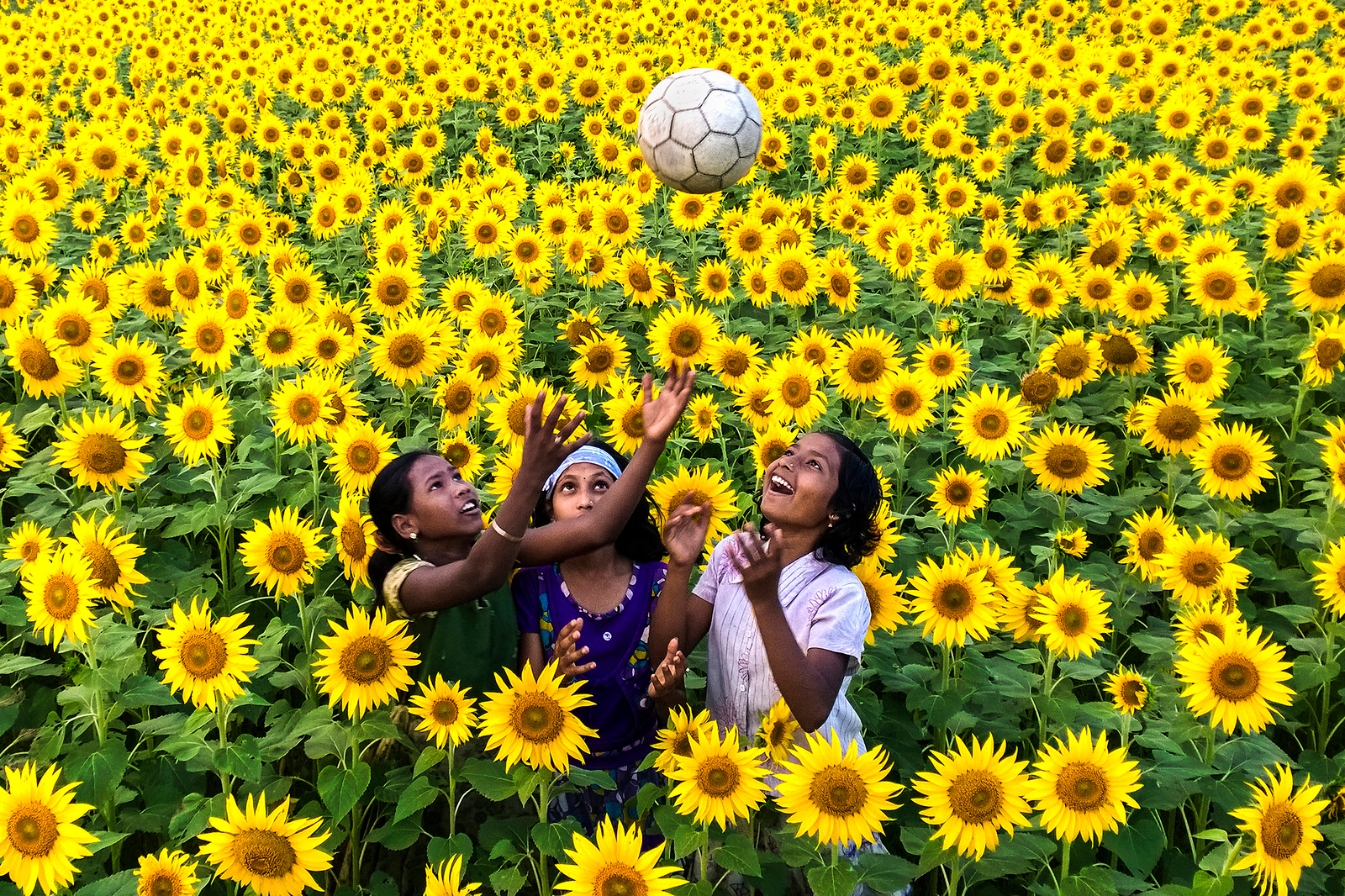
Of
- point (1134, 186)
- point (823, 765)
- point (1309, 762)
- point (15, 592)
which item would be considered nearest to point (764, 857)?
point (823, 765)

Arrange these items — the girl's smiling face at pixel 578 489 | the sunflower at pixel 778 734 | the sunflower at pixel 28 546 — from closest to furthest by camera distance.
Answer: the sunflower at pixel 778 734
the girl's smiling face at pixel 578 489
the sunflower at pixel 28 546

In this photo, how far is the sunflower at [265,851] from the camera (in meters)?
2.53

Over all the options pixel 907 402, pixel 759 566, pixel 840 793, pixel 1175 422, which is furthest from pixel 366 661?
pixel 1175 422

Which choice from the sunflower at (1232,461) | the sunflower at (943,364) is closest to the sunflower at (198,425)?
the sunflower at (943,364)

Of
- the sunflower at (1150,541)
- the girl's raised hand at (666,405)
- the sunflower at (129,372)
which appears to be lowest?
the sunflower at (1150,541)

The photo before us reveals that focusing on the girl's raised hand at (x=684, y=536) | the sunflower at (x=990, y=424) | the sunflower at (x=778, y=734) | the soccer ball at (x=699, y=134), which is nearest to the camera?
the sunflower at (x=778, y=734)

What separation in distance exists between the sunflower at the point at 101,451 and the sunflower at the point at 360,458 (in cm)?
89

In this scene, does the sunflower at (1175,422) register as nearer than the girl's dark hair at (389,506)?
No

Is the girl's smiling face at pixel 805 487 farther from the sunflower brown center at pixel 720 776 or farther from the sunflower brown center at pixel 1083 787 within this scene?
the sunflower brown center at pixel 1083 787

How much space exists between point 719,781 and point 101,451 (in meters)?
3.16

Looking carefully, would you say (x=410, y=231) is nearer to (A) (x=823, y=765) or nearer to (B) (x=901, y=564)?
(B) (x=901, y=564)

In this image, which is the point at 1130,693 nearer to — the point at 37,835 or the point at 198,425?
the point at 37,835

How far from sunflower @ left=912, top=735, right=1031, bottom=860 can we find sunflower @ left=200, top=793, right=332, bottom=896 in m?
1.73

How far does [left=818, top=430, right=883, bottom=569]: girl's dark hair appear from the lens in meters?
3.28
